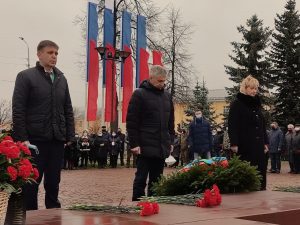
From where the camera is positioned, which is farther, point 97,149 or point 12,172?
point 97,149

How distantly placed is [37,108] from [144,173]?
5.03 feet

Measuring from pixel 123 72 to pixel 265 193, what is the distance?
1844cm

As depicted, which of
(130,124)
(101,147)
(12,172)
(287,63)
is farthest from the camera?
(287,63)

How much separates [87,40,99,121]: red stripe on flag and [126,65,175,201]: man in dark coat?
52.5ft

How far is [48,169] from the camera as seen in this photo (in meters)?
5.19

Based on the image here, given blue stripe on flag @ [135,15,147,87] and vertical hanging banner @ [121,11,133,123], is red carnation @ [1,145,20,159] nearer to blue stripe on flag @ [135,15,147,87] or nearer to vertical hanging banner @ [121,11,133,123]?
vertical hanging banner @ [121,11,133,123]

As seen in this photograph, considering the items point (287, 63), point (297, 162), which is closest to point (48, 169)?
point (297, 162)

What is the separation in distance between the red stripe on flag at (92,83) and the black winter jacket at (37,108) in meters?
16.7

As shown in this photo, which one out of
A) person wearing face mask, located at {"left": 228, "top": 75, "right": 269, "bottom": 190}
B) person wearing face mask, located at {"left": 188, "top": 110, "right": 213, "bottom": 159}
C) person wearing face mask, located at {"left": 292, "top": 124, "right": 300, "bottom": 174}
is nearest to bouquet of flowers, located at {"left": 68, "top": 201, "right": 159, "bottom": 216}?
person wearing face mask, located at {"left": 228, "top": 75, "right": 269, "bottom": 190}

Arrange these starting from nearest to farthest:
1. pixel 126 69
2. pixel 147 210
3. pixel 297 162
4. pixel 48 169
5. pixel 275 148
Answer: pixel 147 210 → pixel 48 169 → pixel 297 162 → pixel 275 148 → pixel 126 69

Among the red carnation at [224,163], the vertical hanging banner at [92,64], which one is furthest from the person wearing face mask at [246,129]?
the vertical hanging banner at [92,64]

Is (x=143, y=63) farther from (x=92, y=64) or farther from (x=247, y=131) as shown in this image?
(x=247, y=131)

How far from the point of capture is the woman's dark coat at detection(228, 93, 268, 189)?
6762 mm

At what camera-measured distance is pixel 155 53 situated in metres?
25.4
